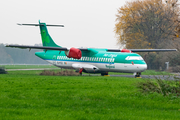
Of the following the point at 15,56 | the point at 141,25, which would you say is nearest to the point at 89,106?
the point at 141,25

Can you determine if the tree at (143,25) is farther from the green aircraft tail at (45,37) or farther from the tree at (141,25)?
the green aircraft tail at (45,37)

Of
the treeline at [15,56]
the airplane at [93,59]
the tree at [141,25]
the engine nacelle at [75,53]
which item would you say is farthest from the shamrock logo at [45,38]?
the treeline at [15,56]

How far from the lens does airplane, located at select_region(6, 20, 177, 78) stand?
2853 cm

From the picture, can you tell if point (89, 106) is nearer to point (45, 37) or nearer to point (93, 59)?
point (93, 59)

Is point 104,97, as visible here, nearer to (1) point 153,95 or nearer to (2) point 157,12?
(1) point 153,95

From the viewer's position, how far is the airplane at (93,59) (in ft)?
93.6

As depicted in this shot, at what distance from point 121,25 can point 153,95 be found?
1775 inches

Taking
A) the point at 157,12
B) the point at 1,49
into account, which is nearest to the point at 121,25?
the point at 157,12

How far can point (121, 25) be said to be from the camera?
5691 centimetres

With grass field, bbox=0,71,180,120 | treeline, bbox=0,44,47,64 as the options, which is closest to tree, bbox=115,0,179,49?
grass field, bbox=0,71,180,120

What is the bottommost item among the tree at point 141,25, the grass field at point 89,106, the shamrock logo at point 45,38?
the grass field at point 89,106

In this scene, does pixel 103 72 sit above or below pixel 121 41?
below

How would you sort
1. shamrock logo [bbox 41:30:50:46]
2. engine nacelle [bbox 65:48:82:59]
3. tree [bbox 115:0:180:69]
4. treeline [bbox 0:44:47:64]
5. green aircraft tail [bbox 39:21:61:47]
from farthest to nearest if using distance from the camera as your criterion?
treeline [bbox 0:44:47:64] < tree [bbox 115:0:180:69] < shamrock logo [bbox 41:30:50:46] < green aircraft tail [bbox 39:21:61:47] < engine nacelle [bbox 65:48:82:59]

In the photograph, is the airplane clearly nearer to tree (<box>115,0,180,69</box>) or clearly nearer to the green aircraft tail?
the green aircraft tail
